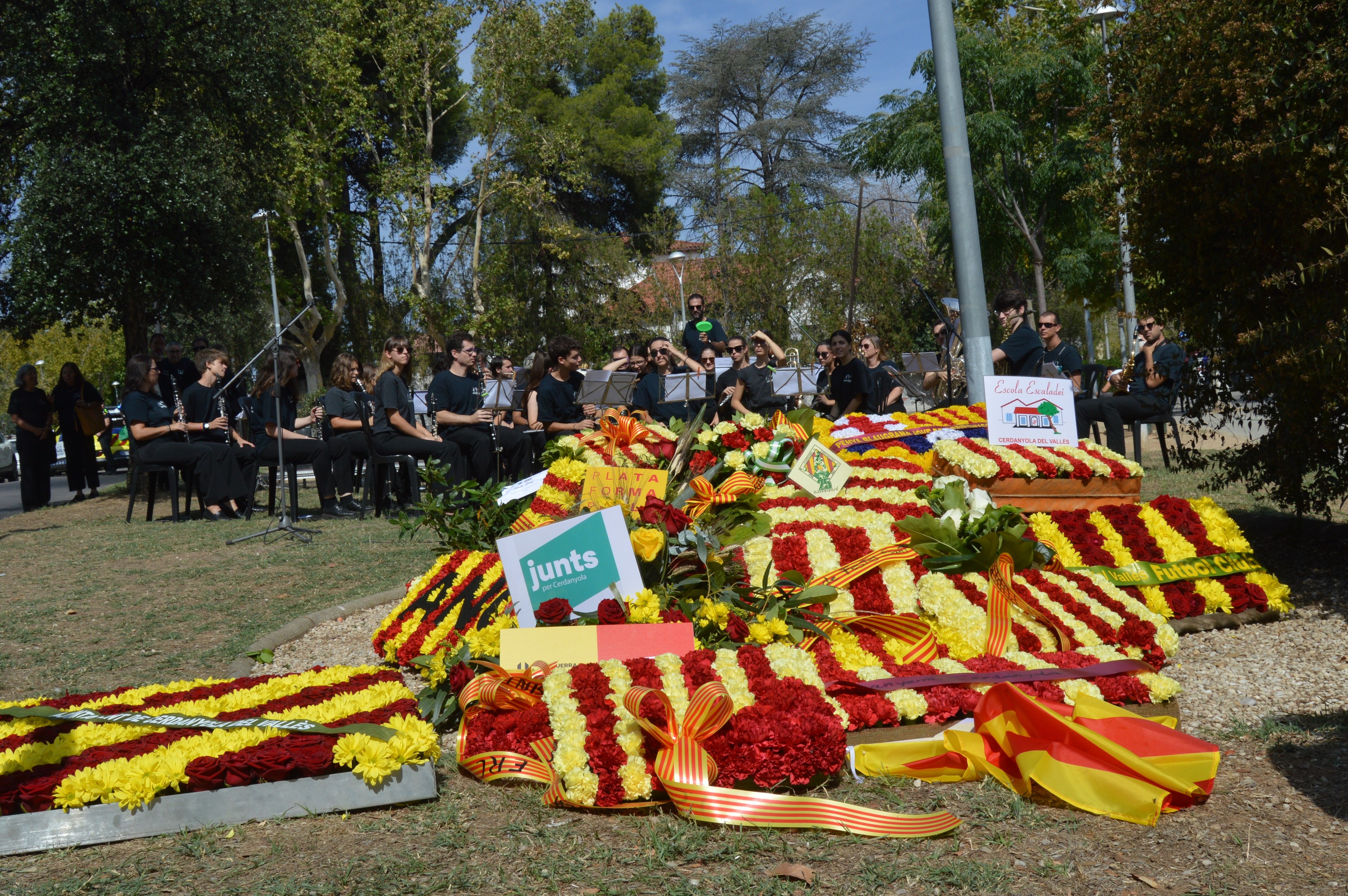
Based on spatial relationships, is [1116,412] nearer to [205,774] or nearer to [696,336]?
[696,336]

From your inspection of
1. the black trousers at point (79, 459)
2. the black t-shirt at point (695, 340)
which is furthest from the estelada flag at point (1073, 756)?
the black trousers at point (79, 459)

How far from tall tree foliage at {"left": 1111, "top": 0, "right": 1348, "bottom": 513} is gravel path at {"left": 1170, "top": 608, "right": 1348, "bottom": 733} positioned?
1.19 m

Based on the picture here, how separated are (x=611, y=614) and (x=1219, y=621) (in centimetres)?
327

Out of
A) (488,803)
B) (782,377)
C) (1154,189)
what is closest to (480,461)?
(782,377)

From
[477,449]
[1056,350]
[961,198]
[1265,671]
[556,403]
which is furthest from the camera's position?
[477,449]

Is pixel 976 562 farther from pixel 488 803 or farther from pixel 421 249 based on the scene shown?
pixel 421 249

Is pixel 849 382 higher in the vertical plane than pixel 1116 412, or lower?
higher

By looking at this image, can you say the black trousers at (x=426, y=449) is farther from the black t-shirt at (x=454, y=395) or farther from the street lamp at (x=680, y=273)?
the street lamp at (x=680, y=273)

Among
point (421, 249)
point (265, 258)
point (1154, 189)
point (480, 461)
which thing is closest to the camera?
point (1154, 189)

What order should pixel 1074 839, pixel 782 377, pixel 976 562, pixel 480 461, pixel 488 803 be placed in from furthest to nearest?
pixel 782 377 → pixel 480 461 → pixel 976 562 → pixel 488 803 → pixel 1074 839

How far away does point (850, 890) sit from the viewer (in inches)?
107

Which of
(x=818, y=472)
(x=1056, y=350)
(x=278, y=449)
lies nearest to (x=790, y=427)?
(x=818, y=472)

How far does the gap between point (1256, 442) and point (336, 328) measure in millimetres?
27334

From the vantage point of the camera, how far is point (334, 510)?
39.7ft
